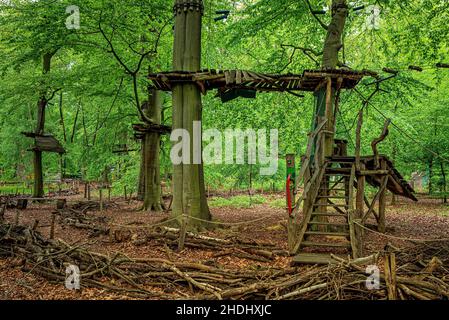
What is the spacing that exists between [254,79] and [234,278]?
5.82 m

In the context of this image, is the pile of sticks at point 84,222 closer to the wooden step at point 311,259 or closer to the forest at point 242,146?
the forest at point 242,146

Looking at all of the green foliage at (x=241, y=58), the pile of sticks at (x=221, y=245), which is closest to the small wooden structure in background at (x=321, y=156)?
the pile of sticks at (x=221, y=245)

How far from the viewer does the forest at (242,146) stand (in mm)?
5723

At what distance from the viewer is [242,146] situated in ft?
78.9

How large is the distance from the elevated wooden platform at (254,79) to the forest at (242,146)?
0.14 ft

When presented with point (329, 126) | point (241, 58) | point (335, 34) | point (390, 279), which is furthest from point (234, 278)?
point (241, 58)

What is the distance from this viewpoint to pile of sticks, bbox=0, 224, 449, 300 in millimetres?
5027

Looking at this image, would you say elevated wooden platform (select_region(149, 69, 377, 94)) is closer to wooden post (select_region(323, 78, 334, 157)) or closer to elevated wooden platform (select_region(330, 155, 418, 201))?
wooden post (select_region(323, 78, 334, 157))

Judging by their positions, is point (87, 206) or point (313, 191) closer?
point (313, 191)

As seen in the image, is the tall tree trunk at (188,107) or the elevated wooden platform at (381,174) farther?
the tall tree trunk at (188,107)

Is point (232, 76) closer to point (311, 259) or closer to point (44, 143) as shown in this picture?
point (311, 259)

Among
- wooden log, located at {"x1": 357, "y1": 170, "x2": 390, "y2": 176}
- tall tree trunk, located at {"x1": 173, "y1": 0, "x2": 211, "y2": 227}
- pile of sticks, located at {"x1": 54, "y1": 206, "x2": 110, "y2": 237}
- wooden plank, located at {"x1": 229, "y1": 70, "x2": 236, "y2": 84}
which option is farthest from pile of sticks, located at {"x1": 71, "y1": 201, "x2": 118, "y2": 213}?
wooden log, located at {"x1": 357, "y1": 170, "x2": 390, "y2": 176}

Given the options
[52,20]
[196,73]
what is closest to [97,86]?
[52,20]

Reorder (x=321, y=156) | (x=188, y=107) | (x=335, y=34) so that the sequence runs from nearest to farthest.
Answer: (x=321, y=156) < (x=188, y=107) < (x=335, y=34)
